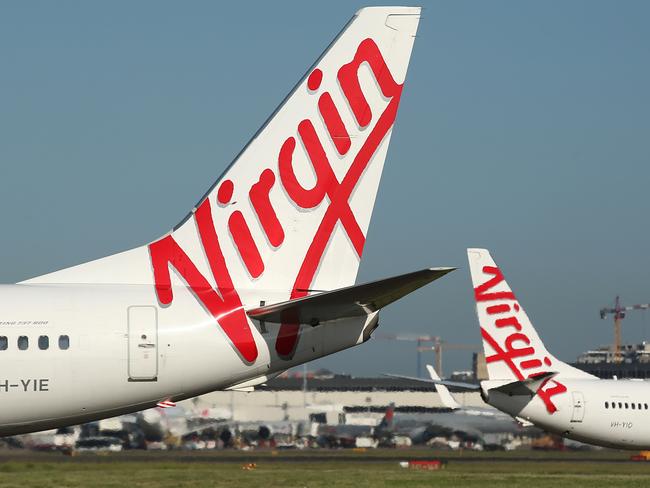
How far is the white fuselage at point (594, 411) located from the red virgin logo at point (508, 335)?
4.87ft

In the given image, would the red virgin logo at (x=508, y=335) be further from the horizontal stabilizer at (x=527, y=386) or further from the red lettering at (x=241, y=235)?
the red lettering at (x=241, y=235)

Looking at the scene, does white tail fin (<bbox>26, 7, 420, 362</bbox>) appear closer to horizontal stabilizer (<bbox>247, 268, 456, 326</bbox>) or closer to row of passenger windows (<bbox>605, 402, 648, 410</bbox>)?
horizontal stabilizer (<bbox>247, 268, 456, 326</bbox>)

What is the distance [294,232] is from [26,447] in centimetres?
3349

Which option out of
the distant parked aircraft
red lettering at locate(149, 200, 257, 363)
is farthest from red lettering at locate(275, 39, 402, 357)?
the distant parked aircraft

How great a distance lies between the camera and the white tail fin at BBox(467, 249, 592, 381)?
1897 inches

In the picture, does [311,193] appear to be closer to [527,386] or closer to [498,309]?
[527,386]

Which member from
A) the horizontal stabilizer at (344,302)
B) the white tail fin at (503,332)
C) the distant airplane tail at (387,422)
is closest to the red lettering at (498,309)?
the white tail fin at (503,332)

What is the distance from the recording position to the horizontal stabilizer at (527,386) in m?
46.2

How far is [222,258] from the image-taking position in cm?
1823

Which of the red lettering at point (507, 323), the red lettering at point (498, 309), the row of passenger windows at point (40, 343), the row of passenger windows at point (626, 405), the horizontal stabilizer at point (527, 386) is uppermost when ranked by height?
the red lettering at point (498, 309)

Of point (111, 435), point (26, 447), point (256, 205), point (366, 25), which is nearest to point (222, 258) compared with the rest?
point (256, 205)

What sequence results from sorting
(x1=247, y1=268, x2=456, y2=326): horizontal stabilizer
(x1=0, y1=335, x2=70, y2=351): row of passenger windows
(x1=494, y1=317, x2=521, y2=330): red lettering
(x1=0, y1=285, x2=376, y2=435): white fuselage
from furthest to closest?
(x1=494, y1=317, x2=521, y2=330): red lettering < (x1=0, y1=285, x2=376, y2=435): white fuselage < (x1=0, y1=335, x2=70, y2=351): row of passenger windows < (x1=247, y1=268, x2=456, y2=326): horizontal stabilizer

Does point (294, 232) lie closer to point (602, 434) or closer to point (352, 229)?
point (352, 229)

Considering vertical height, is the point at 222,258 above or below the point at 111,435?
above
